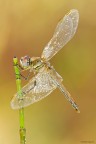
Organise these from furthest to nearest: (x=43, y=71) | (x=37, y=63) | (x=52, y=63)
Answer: (x=52, y=63) → (x=43, y=71) → (x=37, y=63)

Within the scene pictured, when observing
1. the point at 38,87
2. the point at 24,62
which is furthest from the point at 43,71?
the point at 24,62

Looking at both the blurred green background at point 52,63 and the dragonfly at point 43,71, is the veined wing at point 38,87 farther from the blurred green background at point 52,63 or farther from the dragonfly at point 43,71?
the blurred green background at point 52,63

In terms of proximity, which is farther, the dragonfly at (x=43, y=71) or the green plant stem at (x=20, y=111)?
the dragonfly at (x=43, y=71)

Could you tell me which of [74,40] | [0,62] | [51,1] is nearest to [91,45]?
[74,40]

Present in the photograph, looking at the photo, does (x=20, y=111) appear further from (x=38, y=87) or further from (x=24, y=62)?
(x=38, y=87)

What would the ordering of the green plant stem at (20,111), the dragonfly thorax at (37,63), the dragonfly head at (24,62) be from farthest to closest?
1. the dragonfly thorax at (37,63)
2. the dragonfly head at (24,62)
3. the green plant stem at (20,111)

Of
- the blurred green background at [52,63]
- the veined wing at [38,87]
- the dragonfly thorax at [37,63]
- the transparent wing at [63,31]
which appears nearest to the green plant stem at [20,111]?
the veined wing at [38,87]
